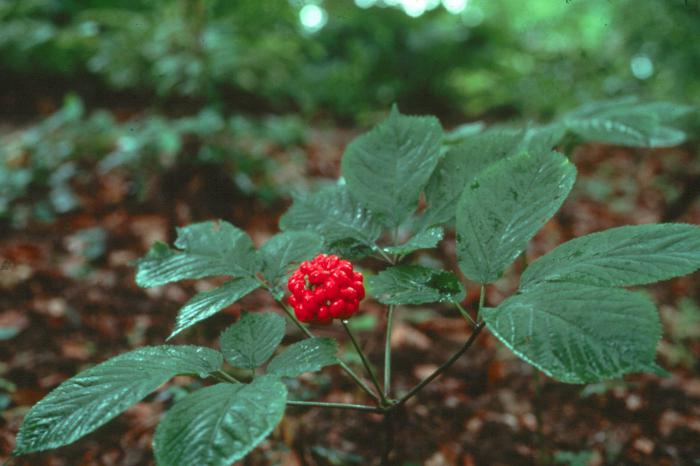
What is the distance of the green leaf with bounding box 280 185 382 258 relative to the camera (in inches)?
39.8

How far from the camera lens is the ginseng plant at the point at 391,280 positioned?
631 millimetres

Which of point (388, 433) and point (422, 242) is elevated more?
point (422, 242)

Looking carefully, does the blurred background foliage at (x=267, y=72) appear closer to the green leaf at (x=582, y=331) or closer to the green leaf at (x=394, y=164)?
the green leaf at (x=394, y=164)

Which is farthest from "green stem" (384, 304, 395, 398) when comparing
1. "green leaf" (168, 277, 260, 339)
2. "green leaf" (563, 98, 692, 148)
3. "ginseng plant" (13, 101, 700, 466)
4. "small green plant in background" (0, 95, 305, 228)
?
"small green plant in background" (0, 95, 305, 228)

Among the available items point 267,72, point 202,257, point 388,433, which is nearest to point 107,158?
point 267,72

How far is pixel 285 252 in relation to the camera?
3.20ft

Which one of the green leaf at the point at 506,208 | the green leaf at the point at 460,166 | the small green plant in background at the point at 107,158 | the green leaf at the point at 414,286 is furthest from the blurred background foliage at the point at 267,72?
the green leaf at the point at 414,286

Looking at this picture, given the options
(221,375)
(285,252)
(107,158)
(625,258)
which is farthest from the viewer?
(107,158)

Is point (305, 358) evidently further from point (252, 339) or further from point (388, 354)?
point (388, 354)

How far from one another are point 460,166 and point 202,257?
0.59 meters

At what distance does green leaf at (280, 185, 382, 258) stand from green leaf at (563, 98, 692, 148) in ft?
2.18

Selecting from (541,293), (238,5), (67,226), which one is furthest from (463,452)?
(238,5)

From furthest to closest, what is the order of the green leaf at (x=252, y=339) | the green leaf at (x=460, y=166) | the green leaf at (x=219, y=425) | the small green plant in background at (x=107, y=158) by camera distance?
the small green plant in background at (x=107, y=158), the green leaf at (x=460, y=166), the green leaf at (x=252, y=339), the green leaf at (x=219, y=425)

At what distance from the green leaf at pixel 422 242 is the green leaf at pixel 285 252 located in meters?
0.17
